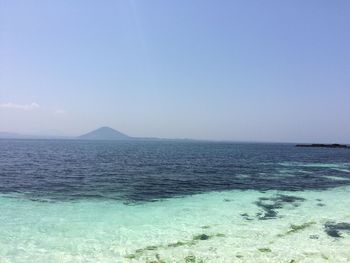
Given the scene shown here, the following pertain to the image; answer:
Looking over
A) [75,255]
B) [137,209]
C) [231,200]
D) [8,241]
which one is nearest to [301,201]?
[231,200]

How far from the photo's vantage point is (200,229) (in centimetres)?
2070

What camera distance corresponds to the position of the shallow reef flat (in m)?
16.1

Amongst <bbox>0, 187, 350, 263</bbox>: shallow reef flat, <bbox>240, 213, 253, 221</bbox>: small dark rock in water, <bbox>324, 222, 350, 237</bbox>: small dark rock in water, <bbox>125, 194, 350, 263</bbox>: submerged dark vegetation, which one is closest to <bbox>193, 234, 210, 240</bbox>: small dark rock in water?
<bbox>125, 194, 350, 263</bbox>: submerged dark vegetation

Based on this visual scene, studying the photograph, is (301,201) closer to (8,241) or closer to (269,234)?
(269,234)

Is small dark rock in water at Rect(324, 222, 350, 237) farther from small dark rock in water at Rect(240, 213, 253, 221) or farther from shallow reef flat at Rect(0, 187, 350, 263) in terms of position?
small dark rock in water at Rect(240, 213, 253, 221)

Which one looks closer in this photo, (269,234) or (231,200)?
(269,234)

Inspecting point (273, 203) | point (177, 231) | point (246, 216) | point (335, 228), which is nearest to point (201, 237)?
point (177, 231)

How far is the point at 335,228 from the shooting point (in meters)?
21.1

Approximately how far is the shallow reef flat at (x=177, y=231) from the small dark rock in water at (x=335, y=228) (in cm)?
5

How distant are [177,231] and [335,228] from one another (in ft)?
32.1

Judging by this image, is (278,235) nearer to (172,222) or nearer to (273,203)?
(172,222)

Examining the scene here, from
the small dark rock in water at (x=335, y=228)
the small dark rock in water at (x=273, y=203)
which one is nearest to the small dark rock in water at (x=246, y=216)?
the small dark rock in water at (x=273, y=203)

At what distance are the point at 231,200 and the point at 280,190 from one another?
365 inches

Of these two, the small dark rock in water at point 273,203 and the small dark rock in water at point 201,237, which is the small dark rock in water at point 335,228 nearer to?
the small dark rock in water at point 273,203
